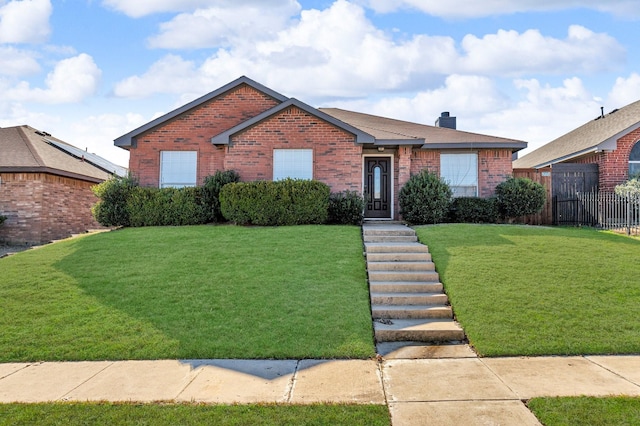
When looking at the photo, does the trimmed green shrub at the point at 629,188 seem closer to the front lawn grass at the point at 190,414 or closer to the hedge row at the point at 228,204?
the hedge row at the point at 228,204

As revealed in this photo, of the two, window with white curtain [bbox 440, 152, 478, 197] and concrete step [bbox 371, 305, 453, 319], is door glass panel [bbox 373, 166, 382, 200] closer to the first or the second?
window with white curtain [bbox 440, 152, 478, 197]

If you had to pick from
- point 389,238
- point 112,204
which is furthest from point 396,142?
Result: point 112,204

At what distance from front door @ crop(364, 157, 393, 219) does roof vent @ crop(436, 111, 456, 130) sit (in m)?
6.70

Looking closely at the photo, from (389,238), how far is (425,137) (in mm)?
6795

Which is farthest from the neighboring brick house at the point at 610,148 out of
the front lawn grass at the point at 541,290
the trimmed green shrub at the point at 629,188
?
the front lawn grass at the point at 541,290

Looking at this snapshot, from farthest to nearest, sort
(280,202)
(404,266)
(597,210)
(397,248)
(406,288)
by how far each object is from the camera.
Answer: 1. (597,210)
2. (280,202)
3. (397,248)
4. (404,266)
5. (406,288)

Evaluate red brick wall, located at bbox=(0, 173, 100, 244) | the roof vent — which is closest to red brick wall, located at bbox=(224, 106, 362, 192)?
red brick wall, located at bbox=(0, 173, 100, 244)

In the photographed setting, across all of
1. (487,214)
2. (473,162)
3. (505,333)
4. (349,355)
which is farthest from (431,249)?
(473,162)

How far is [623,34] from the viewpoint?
12.2m

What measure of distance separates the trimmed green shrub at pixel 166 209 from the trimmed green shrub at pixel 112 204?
10.9 inches

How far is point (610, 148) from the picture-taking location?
16.5m

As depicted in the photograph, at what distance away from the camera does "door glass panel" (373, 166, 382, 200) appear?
15594 millimetres

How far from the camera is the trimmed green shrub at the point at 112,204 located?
13883 mm

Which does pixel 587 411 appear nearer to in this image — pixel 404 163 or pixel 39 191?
pixel 404 163
